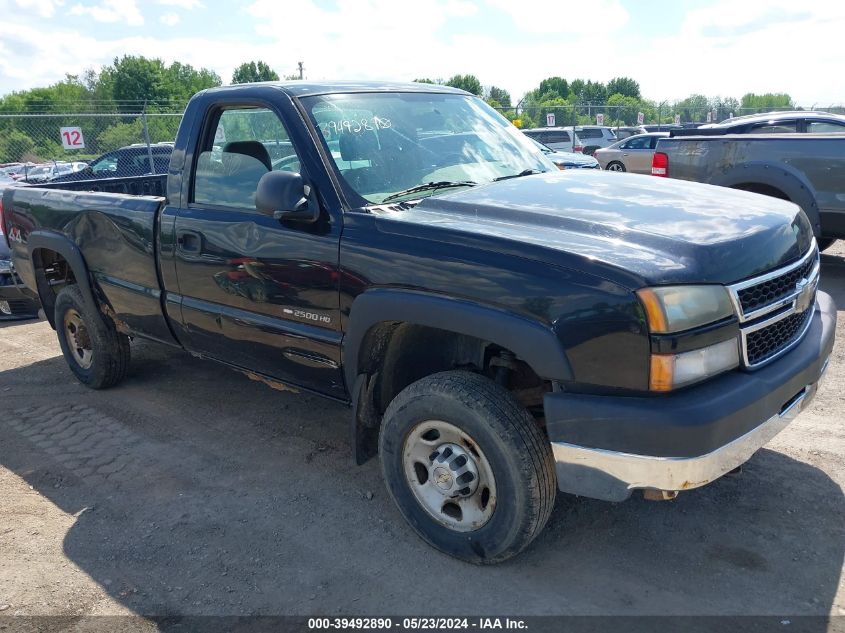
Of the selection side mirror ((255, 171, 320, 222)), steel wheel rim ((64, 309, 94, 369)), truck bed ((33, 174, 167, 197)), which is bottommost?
steel wheel rim ((64, 309, 94, 369))

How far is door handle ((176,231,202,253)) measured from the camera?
13.5 feet

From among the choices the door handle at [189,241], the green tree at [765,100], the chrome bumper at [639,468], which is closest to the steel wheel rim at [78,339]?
the door handle at [189,241]

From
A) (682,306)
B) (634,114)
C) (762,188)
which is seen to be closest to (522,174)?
(682,306)

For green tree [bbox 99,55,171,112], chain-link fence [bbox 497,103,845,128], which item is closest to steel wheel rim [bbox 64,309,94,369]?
chain-link fence [bbox 497,103,845,128]

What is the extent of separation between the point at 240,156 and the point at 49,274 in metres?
2.57

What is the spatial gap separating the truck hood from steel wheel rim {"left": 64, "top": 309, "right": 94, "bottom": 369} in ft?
10.8

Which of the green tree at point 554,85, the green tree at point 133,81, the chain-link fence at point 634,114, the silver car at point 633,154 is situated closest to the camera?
the silver car at point 633,154

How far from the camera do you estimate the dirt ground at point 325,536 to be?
9.84 ft

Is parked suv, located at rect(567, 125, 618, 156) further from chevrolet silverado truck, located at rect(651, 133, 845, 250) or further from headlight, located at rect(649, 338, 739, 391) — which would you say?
headlight, located at rect(649, 338, 739, 391)

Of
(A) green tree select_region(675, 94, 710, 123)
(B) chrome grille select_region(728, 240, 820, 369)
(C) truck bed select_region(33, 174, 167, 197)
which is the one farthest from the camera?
(A) green tree select_region(675, 94, 710, 123)

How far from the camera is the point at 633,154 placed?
21578mm

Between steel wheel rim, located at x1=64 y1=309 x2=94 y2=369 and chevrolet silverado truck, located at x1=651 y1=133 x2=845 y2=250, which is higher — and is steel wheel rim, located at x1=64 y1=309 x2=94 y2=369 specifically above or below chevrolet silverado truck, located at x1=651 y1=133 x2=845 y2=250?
below

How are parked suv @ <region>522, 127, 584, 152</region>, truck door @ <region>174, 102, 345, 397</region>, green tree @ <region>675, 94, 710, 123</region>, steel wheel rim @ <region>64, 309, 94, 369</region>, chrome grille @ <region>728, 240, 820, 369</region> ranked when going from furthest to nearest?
green tree @ <region>675, 94, 710, 123</region> < parked suv @ <region>522, 127, 584, 152</region> < steel wheel rim @ <region>64, 309, 94, 369</region> < truck door @ <region>174, 102, 345, 397</region> < chrome grille @ <region>728, 240, 820, 369</region>

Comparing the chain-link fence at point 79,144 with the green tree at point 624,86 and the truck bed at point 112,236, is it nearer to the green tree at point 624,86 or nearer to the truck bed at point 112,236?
the truck bed at point 112,236
